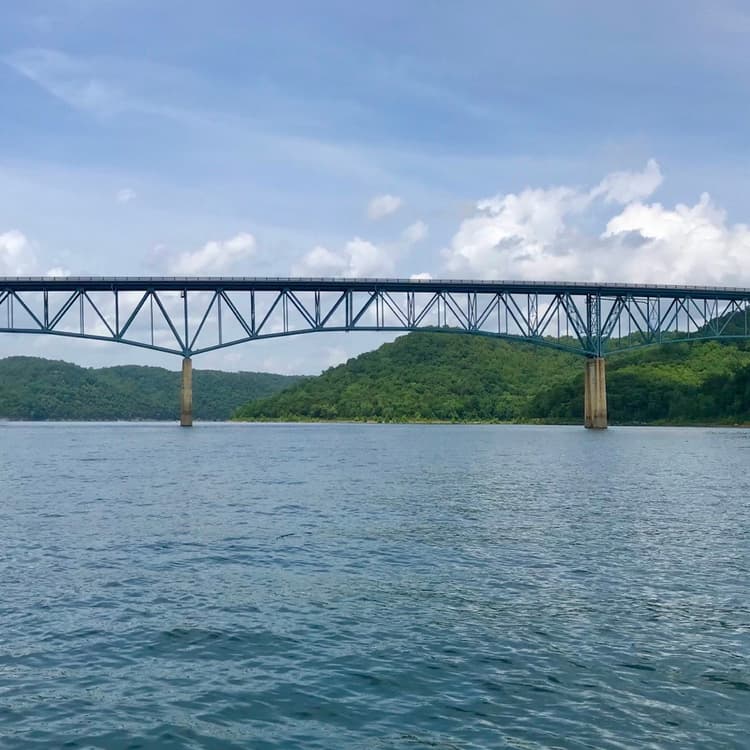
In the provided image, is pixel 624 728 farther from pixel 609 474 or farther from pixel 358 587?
pixel 609 474

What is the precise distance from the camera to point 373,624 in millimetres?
16609

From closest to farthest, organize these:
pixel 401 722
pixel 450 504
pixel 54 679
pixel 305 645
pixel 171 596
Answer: pixel 401 722 < pixel 54 679 < pixel 305 645 < pixel 171 596 < pixel 450 504

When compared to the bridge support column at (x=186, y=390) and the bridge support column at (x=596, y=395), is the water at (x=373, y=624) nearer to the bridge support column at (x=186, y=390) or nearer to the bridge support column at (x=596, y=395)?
the bridge support column at (x=186, y=390)

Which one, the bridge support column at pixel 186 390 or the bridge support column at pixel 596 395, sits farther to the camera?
the bridge support column at pixel 596 395

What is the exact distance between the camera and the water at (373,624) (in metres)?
11.8

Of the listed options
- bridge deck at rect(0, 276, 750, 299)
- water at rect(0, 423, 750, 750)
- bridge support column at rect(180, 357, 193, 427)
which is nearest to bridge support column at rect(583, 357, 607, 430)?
bridge deck at rect(0, 276, 750, 299)

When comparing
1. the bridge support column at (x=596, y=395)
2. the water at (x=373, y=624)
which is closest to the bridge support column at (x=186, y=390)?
the bridge support column at (x=596, y=395)

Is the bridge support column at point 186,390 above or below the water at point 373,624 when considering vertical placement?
above

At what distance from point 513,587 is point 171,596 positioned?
7.51 meters

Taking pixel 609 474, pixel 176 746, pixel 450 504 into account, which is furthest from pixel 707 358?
pixel 176 746

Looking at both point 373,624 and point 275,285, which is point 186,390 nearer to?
point 275,285

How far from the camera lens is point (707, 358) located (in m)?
198

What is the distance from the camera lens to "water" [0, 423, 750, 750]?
38.6 feet

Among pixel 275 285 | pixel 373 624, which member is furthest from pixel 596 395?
pixel 373 624
